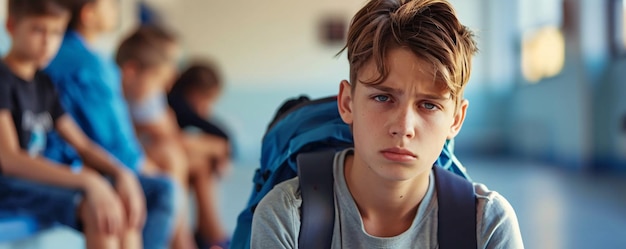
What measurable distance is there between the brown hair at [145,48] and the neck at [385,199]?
209 centimetres

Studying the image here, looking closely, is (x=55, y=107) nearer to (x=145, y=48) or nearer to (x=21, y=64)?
(x=21, y=64)

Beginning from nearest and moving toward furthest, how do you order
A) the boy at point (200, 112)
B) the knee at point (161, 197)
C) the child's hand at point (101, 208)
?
the child's hand at point (101, 208) < the knee at point (161, 197) < the boy at point (200, 112)

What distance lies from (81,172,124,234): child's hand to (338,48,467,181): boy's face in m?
0.90

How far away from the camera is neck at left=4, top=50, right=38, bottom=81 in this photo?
202 cm

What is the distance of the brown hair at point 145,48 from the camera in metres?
3.22

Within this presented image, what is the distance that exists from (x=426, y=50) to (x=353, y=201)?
0.29 metres

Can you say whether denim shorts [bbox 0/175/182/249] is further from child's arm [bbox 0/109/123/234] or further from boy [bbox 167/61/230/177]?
boy [bbox 167/61/230/177]

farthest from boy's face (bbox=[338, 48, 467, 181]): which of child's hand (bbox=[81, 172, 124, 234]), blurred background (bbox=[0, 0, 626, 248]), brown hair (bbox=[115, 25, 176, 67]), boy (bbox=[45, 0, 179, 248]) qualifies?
brown hair (bbox=[115, 25, 176, 67])

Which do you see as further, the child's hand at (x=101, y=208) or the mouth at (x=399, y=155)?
the child's hand at (x=101, y=208)

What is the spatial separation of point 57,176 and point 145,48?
1391 millimetres

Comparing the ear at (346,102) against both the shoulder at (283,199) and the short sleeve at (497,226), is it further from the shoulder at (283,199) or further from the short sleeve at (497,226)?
the short sleeve at (497,226)

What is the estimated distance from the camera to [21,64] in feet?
6.69

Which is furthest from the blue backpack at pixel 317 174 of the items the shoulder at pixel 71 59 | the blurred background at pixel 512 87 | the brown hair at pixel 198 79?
the brown hair at pixel 198 79

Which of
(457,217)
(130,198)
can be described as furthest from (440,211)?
(130,198)
